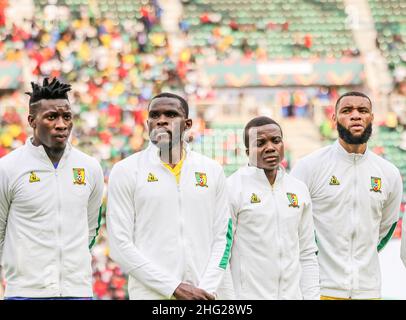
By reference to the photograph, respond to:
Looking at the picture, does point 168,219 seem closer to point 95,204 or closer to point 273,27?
point 95,204

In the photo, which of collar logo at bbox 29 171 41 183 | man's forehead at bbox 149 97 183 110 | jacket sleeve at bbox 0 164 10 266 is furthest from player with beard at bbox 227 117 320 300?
jacket sleeve at bbox 0 164 10 266

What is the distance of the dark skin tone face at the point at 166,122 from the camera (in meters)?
4.64

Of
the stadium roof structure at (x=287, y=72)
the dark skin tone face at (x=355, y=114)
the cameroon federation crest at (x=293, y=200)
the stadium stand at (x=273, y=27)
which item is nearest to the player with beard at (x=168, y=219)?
the cameroon federation crest at (x=293, y=200)

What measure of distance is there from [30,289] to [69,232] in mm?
366

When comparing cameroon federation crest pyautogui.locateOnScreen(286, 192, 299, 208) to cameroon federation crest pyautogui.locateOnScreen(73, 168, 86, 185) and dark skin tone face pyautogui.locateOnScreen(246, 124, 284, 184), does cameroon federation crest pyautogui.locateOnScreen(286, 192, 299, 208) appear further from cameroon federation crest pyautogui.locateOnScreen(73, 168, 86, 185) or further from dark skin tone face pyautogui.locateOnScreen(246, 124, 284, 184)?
cameroon federation crest pyautogui.locateOnScreen(73, 168, 86, 185)

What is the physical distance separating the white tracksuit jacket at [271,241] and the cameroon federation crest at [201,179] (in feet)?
1.14

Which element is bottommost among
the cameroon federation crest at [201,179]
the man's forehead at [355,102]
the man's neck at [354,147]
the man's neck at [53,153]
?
the cameroon federation crest at [201,179]

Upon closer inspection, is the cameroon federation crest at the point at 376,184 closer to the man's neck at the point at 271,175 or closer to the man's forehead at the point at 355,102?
the man's forehead at the point at 355,102

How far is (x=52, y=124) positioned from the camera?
468 centimetres

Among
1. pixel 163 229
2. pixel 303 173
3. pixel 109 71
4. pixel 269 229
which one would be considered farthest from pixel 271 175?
pixel 109 71

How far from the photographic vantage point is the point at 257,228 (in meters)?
4.89

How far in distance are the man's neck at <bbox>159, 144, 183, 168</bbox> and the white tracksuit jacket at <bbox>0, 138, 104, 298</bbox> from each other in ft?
1.63

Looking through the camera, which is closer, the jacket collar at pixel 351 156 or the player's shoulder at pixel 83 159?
the player's shoulder at pixel 83 159

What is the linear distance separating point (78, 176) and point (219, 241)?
34.5 inches
